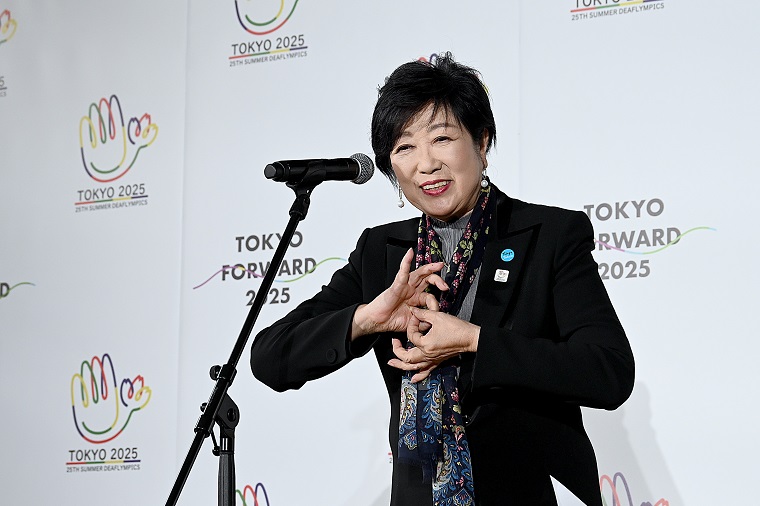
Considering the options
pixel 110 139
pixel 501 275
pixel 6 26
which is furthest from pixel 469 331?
pixel 6 26

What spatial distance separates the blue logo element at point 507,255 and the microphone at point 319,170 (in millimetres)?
327

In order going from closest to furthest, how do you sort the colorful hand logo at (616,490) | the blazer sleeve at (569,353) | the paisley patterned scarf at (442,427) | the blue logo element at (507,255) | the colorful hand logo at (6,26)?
1. the blazer sleeve at (569,353)
2. the paisley patterned scarf at (442,427)
3. the blue logo element at (507,255)
4. the colorful hand logo at (616,490)
5. the colorful hand logo at (6,26)

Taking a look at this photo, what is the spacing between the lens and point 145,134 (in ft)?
14.4

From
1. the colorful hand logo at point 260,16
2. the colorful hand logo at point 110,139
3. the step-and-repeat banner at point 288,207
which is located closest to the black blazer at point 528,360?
the step-and-repeat banner at point 288,207

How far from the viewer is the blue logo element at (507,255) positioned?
1994mm

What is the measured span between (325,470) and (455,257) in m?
1.88

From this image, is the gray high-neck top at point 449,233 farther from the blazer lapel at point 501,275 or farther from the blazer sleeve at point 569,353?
the blazer sleeve at point 569,353

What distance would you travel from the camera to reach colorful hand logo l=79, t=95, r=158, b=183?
14.4ft

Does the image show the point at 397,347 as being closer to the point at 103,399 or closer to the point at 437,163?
the point at 437,163

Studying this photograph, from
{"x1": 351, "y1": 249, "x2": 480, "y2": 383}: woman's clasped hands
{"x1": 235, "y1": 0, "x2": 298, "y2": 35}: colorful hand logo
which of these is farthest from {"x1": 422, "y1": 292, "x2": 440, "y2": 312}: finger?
{"x1": 235, "y1": 0, "x2": 298, "y2": 35}: colorful hand logo

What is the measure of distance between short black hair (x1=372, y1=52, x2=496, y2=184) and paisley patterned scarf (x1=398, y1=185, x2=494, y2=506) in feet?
1.00

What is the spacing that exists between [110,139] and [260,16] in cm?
89

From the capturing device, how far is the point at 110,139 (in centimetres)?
447

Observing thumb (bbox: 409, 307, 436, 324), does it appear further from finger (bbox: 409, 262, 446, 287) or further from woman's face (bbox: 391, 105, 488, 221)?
woman's face (bbox: 391, 105, 488, 221)
